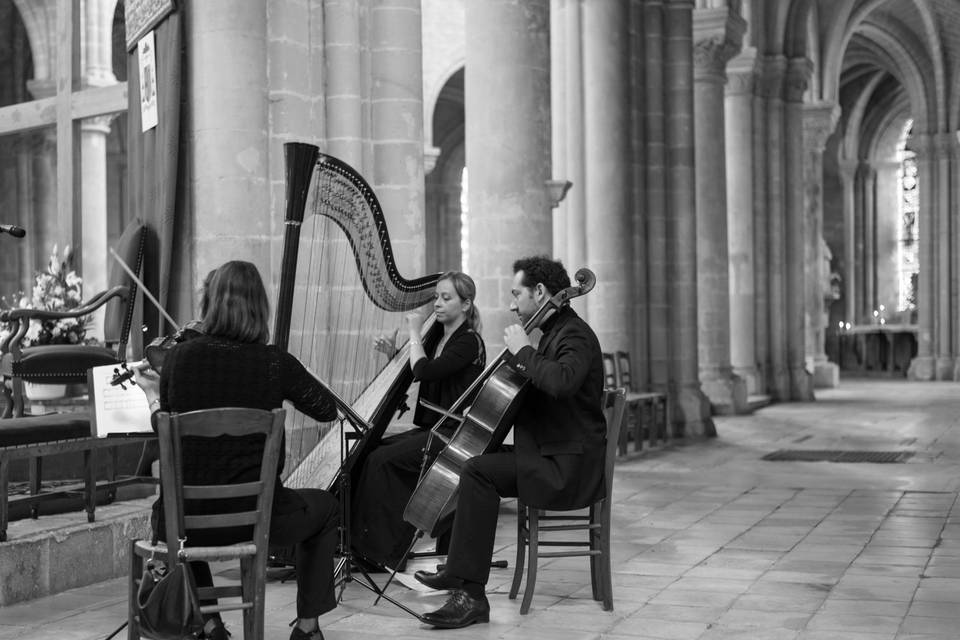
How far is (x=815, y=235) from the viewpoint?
2617cm

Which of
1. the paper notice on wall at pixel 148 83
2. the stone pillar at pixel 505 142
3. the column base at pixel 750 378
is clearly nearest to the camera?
the paper notice on wall at pixel 148 83

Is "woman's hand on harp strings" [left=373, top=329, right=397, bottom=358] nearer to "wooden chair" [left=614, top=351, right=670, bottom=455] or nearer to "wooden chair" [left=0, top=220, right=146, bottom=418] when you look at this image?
"wooden chair" [left=0, top=220, right=146, bottom=418]

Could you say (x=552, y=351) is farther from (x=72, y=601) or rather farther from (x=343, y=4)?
(x=343, y=4)

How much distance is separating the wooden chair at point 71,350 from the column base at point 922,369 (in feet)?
82.4

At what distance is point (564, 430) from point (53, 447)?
2.43 metres

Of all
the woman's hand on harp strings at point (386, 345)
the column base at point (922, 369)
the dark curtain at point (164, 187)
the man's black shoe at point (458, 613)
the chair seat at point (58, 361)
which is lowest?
the column base at point (922, 369)

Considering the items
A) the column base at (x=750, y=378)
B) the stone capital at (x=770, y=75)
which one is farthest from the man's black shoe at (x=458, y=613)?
the stone capital at (x=770, y=75)

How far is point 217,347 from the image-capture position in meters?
4.42

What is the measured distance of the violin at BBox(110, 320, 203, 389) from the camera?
466cm

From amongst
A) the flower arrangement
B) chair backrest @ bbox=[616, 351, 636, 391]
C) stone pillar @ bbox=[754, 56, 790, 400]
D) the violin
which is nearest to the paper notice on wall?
the flower arrangement

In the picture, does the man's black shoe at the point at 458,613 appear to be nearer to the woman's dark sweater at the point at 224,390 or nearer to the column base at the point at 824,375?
the woman's dark sweater at the point at 224,390

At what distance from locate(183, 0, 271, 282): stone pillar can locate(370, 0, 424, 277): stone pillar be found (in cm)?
97

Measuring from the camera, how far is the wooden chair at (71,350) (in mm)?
7020

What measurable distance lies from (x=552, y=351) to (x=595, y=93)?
8777 millimetres
